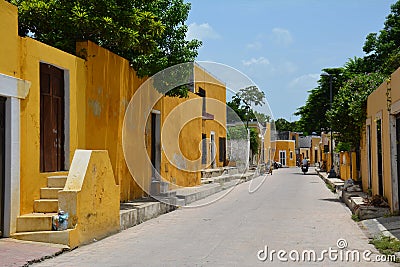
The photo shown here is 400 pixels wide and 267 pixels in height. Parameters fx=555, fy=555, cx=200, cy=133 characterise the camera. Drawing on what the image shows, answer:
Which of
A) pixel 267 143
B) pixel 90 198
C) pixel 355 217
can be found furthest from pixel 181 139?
pixel 267 143

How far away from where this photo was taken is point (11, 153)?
995 cm

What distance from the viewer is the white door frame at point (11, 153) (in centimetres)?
987

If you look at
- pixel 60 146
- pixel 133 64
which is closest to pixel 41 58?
pixel 60 146

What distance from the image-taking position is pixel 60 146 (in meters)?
12.2

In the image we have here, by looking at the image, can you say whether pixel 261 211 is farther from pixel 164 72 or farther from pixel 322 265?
pixel 322 265

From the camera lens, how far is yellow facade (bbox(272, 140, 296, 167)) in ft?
229

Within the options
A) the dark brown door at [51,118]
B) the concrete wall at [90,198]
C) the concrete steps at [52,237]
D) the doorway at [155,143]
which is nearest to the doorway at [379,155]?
the doorway at [155,143]

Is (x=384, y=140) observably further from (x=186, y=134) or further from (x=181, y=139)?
(x=186, y=134)

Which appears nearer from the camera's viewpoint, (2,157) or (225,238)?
(2,157)

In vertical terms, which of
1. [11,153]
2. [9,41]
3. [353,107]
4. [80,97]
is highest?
[9,41]

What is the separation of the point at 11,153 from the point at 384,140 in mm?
9145

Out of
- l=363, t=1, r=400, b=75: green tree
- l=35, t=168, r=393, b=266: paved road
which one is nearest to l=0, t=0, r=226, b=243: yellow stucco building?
l=35, t=168, r=393, b=266: paved road

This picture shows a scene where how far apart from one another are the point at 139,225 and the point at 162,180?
5364mm

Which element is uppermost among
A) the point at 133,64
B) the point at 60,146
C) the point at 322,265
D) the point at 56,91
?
the point at 133,64
